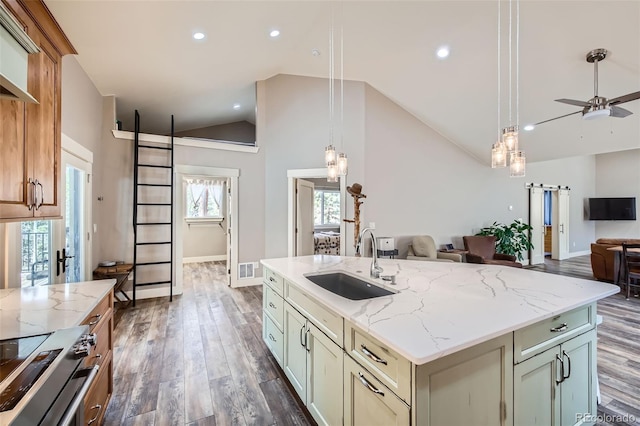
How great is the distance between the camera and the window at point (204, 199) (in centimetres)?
756

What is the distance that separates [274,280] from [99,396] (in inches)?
53.6

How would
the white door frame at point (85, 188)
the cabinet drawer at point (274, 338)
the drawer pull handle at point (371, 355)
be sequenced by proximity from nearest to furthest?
the drawer pull handle at point (371, 355) < the cabinet drawer at point (274, 338) < the white door frame at point (85, 188)

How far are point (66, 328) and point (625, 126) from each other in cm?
711

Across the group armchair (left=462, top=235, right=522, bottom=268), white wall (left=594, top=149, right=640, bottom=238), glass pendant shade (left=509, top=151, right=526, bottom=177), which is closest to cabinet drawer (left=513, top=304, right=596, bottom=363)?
glass pendant shade (left=509, top=151, right=526, bottom=177)

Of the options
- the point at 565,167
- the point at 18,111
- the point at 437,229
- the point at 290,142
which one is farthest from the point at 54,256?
the point at 565,167

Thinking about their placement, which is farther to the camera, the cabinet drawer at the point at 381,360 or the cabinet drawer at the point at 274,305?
the cabinet drawer at the point at 274,305

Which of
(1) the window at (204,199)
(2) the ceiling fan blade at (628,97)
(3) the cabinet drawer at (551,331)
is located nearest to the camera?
(3) the cabinet drawer at (551,331)

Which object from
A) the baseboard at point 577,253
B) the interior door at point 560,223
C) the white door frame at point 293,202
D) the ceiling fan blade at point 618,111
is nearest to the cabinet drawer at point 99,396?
the white door frame at point 293,202

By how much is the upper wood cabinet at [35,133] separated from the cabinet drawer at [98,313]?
0.61m

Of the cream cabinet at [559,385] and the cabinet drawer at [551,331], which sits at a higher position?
the cabinet drawer at [551,331]

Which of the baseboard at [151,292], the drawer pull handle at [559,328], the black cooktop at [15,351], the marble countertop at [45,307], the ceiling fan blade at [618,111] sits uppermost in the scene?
the ceiling fan blade at [618,111]

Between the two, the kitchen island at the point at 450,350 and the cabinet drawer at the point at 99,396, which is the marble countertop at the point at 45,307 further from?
the kitchen island at the point at 450,350

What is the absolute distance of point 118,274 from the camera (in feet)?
13.2

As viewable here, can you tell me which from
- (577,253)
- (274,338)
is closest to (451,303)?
(274,338)
